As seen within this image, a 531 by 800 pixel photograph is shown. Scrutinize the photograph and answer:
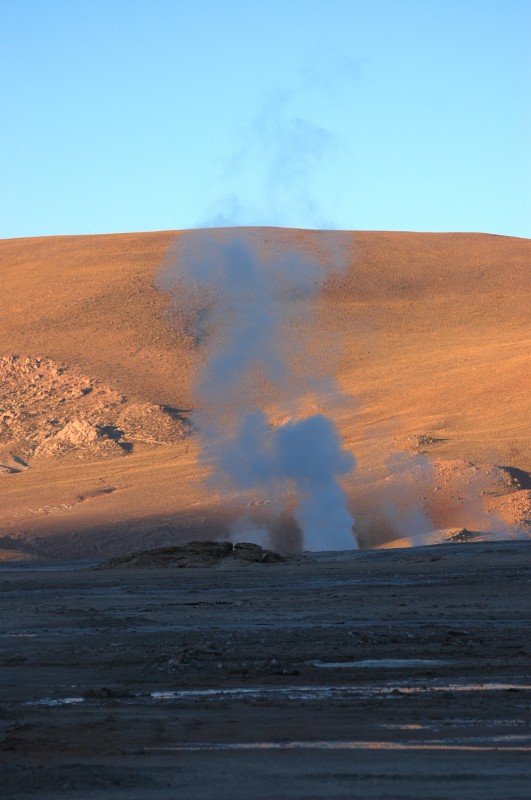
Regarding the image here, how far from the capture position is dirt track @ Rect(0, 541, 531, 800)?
633cm

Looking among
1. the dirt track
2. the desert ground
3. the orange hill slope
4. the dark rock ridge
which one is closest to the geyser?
the desert ground

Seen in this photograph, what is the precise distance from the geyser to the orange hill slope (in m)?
1.05

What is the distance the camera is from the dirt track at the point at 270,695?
6332mm

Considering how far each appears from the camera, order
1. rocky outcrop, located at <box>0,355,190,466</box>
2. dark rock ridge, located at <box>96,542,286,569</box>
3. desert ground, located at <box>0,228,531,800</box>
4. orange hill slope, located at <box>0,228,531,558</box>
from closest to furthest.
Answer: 1. desert ground, located at <box>0,228,531,800</box>
2. dark rock ridge, located at <box>96,542,286,569</box>
3. orange hill slope, located at <box>0,228,531,558</box>
4. rocky outcrop, located at <box>0,355,190,466</box>

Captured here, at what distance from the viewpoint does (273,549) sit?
33.2 m

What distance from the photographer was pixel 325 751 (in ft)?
Result: 22.8

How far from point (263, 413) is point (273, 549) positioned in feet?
24.6

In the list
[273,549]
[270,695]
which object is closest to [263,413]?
[273,549]

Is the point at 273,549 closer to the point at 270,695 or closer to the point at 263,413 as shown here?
the point at 263,413

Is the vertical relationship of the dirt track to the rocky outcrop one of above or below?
below

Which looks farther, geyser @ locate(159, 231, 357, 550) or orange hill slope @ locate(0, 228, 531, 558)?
geyser @ locate(159, 231, 357, 550)

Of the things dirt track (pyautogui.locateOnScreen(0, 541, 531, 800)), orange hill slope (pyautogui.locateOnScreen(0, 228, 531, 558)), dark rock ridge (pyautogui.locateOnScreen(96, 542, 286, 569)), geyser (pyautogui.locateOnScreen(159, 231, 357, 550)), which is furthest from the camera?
geyser (pyautogui.locateOnScreen(159, 231, 357, 550))

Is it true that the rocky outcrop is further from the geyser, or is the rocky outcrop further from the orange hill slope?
the geyser

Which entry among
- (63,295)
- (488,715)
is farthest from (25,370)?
(488,715)
